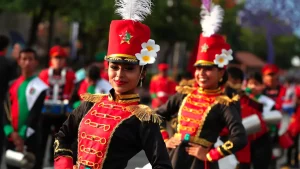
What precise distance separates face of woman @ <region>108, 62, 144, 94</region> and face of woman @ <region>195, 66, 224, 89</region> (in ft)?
7.44

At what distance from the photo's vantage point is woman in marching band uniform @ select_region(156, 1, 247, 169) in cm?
685

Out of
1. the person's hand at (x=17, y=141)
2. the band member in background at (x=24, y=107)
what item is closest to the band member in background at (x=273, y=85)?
the band member in background at (x=24, y=107)

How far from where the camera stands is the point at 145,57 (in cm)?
488

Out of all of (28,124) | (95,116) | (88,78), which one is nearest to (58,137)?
(95,116)

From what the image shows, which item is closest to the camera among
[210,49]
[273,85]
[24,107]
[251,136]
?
[210,49]

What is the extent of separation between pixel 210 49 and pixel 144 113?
2578mm

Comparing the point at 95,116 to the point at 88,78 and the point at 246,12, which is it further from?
the point at 246,12

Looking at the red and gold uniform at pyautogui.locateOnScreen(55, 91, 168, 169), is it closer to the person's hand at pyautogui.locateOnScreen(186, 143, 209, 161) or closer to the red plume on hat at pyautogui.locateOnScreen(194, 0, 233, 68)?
the person's hand at pyautogui.locateOnScreen(186, 143, 209, 161)

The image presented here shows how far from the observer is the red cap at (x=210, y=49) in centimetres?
717

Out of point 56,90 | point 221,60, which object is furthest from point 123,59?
point 56,90

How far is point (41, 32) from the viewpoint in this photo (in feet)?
231

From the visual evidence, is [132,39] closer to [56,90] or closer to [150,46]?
[150,46]

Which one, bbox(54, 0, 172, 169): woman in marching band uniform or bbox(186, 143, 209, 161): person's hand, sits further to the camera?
bbox(186, 143, 209, 161): person's hand

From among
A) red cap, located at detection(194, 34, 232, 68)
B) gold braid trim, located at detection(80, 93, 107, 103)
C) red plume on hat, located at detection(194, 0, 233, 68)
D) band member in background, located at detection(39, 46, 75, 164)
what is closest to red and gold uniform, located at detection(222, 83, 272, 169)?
red plume on hat, located at detection(194, 0, 233, 68)
